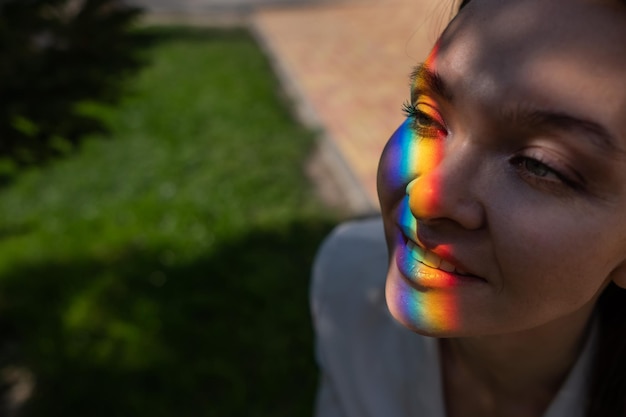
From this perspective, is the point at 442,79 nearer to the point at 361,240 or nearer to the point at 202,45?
the point at 361,240

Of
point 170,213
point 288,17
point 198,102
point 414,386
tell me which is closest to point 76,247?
point 170,213

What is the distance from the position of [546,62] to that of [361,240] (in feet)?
2.62

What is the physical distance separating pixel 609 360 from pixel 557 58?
657 mm

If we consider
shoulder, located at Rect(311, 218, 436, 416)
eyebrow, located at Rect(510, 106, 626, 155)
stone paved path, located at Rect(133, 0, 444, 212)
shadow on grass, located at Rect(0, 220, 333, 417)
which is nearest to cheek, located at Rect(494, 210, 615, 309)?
eyebrow, located at Rect(510, 106, 626, 155)

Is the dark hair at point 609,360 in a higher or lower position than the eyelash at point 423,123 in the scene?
lower

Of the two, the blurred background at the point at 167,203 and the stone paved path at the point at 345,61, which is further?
the stone paved path at the point at 345,61

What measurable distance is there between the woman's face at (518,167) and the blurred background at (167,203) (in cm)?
45

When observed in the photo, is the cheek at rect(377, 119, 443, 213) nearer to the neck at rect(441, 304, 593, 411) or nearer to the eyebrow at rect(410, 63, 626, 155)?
the eyebrow at rect(410, 63, 626, 155)

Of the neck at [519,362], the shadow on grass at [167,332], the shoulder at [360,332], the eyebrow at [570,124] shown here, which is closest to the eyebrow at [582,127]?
the eyebrow at [570,124]

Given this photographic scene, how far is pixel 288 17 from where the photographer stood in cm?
841

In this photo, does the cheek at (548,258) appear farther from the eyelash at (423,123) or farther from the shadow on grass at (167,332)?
the shadow on grass at (167,332)

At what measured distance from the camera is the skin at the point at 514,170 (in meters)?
0.88

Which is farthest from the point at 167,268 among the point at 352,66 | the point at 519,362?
the point at 352,66

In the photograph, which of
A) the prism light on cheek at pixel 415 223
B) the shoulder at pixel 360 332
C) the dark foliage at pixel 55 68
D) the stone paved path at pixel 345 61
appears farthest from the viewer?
the stone paved path at pixel 345 61
